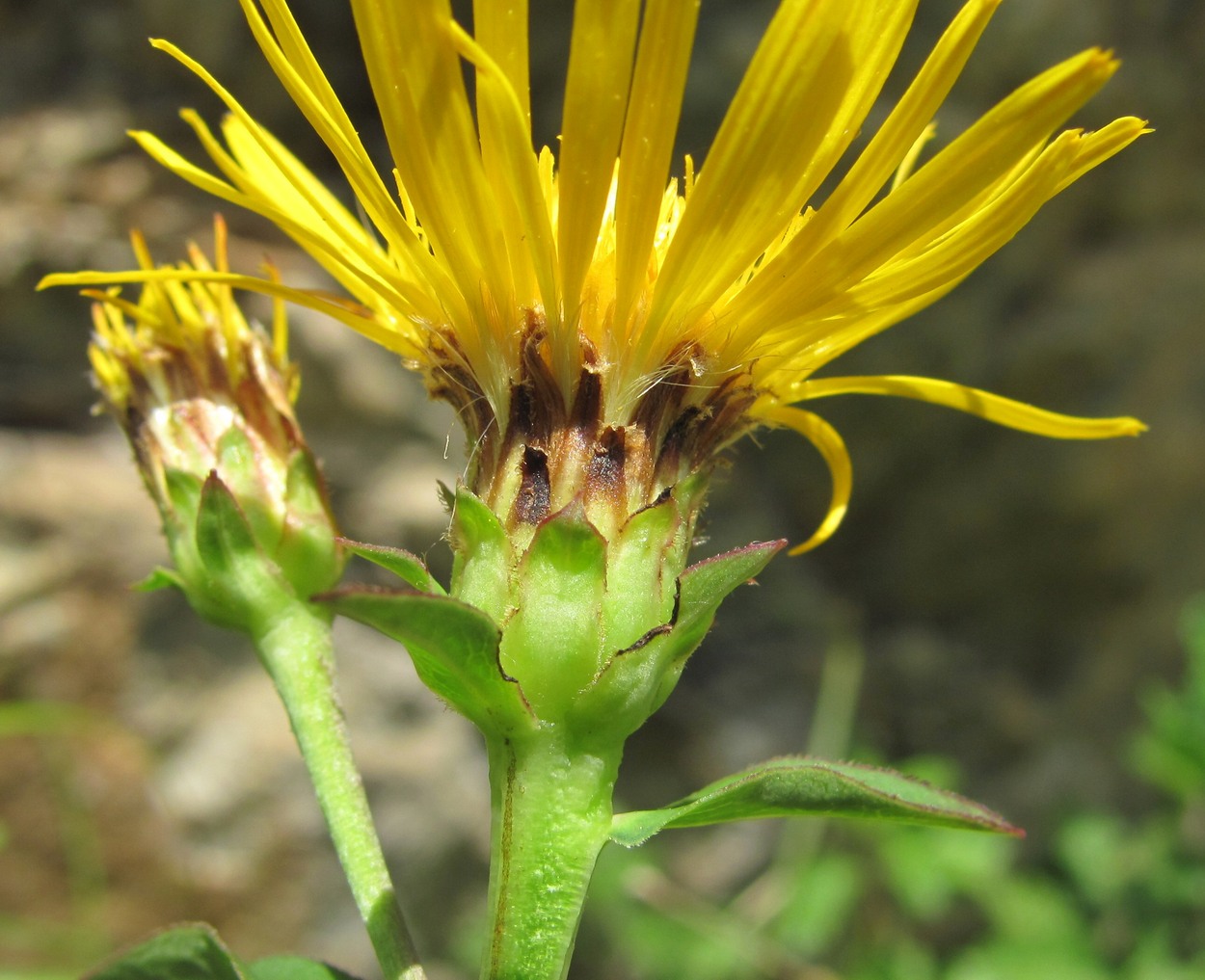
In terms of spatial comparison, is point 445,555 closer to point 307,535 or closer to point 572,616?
point 307,535

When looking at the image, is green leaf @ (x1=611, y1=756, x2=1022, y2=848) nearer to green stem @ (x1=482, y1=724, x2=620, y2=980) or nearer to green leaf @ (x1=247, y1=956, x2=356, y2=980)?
green stem @ (x1=482, y1=724, x2=620, y2=980)

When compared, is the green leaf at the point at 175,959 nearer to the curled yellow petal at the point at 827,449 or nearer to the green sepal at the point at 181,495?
the green sepal at the point at 181,495

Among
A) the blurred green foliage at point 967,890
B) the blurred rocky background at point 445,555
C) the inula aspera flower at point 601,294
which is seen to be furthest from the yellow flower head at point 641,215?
the blurred rocky background at point 445,555

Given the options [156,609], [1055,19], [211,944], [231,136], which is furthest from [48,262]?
[1055,19]

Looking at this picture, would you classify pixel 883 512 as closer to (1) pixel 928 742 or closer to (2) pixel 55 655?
(1) pixel 928 742

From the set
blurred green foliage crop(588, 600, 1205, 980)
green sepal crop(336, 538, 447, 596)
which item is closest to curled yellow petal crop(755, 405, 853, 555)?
green sepal crop(336, 538, 447, 596)

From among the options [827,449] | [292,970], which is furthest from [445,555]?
[292,970]
